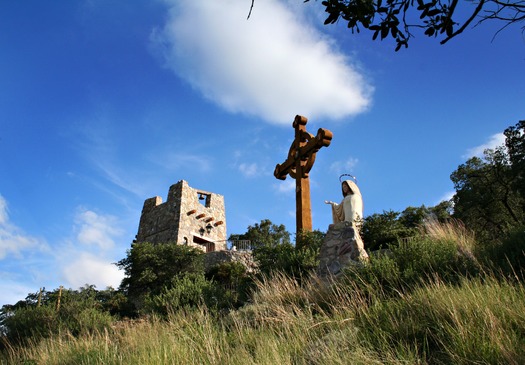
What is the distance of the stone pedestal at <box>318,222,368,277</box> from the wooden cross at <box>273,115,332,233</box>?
1.56 meters

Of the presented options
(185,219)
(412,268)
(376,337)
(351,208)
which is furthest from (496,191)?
(185,219)

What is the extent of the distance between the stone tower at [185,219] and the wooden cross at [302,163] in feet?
59.5

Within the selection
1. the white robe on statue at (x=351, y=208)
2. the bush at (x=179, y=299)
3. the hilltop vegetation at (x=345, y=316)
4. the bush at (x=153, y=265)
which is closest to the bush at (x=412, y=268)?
the hilltop vegetation at (x=345, y=316)

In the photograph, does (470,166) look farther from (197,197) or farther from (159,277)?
(197,197)

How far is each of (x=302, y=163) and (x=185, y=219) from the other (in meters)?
19.9

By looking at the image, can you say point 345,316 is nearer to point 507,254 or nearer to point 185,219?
point 507,254

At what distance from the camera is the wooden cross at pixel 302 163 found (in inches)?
352

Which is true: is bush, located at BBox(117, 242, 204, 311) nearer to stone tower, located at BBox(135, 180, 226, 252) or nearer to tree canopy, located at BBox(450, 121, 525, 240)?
stone tower, located at BBox(135, 180, 226, 252)

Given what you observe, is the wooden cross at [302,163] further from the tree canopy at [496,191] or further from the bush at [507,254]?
the tree canopy at [496,191]

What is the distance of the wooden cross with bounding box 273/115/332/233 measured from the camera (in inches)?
352

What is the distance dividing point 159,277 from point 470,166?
46.3 ft

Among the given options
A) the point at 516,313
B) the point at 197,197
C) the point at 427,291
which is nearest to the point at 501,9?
the point at 516,313

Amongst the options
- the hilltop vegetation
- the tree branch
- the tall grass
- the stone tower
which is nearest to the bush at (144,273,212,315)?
the hilltop vegetation

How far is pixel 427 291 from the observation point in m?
4.50
